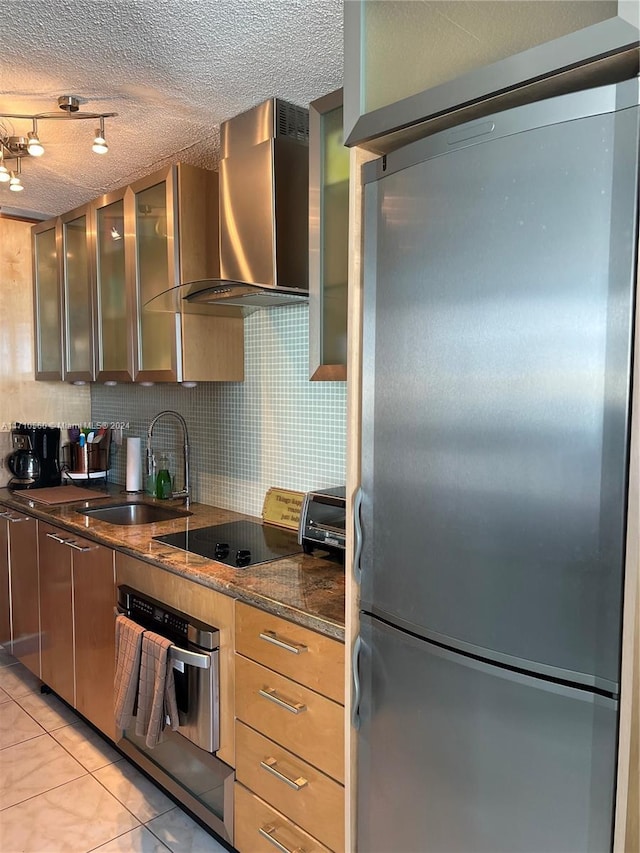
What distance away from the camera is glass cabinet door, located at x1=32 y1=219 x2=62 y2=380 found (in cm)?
330

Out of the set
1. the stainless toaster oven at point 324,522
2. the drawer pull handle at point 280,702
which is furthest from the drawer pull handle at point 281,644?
the stainless toaster oven at point 324,522

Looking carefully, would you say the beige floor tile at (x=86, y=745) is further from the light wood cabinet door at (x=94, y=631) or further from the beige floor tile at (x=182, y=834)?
the beige floor tile at (x=182, y=834)

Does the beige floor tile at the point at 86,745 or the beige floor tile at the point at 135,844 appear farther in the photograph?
the beige floor tile at the point at 86,745

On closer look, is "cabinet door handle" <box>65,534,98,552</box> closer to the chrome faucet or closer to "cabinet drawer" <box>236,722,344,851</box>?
the chrome faucet

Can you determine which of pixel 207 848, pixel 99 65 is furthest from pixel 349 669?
pixel 99 65

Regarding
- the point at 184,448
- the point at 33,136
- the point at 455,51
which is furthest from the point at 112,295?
the point at 455,51

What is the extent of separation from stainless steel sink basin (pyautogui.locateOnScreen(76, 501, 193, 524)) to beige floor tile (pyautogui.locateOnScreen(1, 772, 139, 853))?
1.09 meters

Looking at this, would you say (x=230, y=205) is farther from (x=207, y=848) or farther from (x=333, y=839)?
(x=207, y=848)

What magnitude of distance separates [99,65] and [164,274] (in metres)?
0.91

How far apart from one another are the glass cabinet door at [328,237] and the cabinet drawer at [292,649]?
27.2 inches

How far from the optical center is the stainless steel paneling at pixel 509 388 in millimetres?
960

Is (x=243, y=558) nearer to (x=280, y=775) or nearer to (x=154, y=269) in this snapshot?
(x=280, y=775)

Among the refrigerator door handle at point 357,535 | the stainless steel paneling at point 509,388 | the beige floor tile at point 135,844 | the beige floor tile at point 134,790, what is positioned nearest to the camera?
the stainless steel paneling at point 509,388

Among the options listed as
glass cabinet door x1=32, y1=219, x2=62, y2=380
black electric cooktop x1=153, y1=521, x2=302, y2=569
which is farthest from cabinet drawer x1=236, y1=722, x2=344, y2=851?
glass cabinet door x1=32, y1=219, x2=62, y2=380
